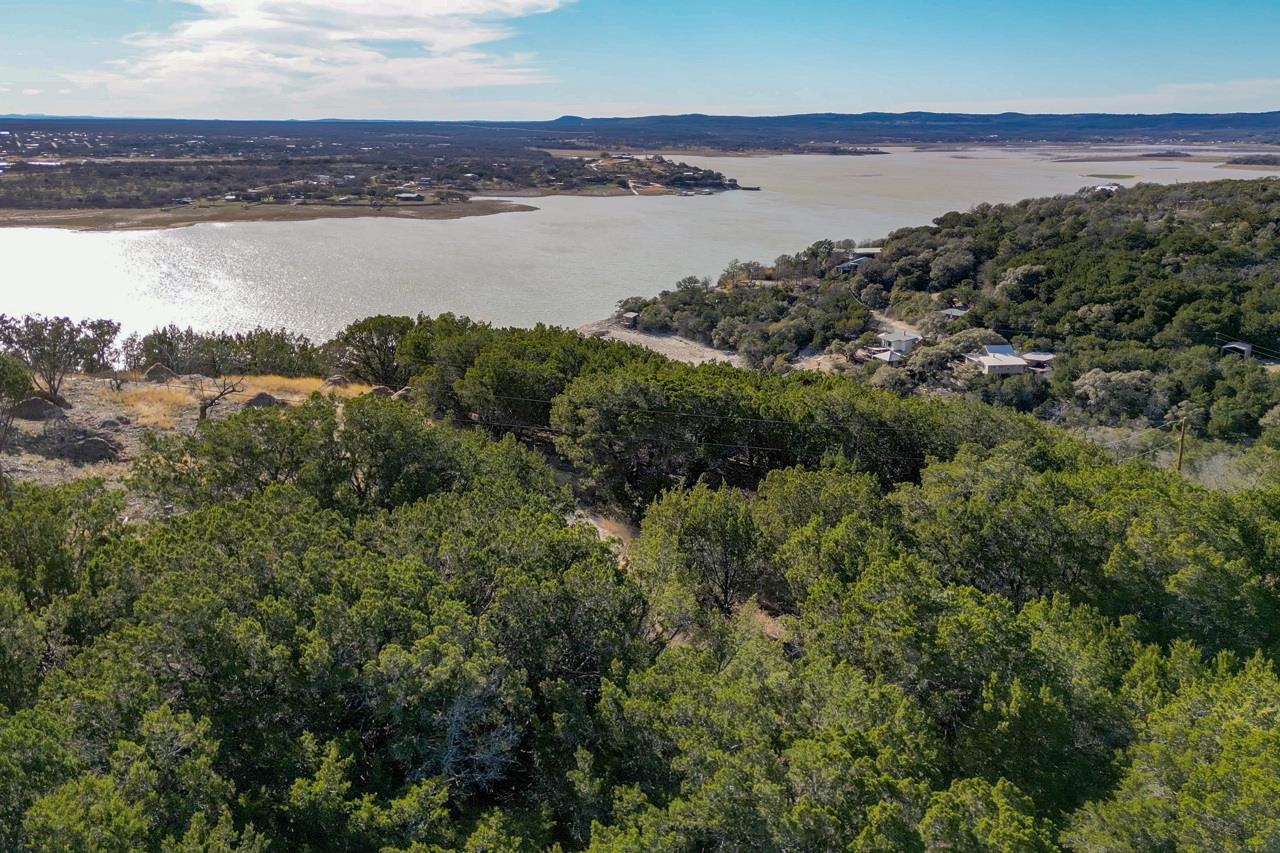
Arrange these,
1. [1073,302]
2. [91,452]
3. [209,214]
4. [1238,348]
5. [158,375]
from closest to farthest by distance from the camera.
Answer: [91,452] < [158,375] < [1238,348] < [1073,302] < [209,214]

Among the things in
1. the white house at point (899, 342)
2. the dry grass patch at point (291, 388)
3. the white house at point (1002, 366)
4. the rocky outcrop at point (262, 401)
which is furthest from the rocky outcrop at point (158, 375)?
the white house at point (1002, 366)

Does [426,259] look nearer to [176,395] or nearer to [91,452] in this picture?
[176,395]

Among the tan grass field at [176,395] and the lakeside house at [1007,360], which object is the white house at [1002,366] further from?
the tan grass field at [176,395]

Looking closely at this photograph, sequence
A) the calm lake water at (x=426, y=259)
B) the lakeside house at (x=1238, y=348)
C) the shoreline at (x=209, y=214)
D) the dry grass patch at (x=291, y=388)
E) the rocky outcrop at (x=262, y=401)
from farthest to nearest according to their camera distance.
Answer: the shoreline at (x=209, y=214) → the calm lake water at (x=426, y=259) → the lakeside house at (x=1238, y=348) → the dry grass patch at (x=291, y=388) → the rocky outcrop at (x=262, y=401)

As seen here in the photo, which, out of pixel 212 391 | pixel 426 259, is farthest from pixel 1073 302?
pixel 212 391

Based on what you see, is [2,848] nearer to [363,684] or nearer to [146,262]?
[363,684]

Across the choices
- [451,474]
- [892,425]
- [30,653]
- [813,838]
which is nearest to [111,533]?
[30,653]

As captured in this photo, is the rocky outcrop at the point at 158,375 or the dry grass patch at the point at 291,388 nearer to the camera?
the dry grass patch at the point at 291,388
